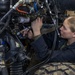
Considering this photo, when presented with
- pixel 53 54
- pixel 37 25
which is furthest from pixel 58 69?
pixel 37 25

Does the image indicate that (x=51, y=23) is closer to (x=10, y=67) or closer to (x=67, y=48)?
(x=67, y=48)

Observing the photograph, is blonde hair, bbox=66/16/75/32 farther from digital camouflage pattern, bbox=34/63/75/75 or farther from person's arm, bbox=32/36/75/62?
digital camouflage pattern, bbox=34/63/75/75

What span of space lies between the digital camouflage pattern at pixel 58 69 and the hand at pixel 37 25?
29 cm

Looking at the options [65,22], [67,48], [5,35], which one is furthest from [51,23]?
[5,35]

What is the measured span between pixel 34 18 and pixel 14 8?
0.66 feet

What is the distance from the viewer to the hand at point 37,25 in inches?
64.4

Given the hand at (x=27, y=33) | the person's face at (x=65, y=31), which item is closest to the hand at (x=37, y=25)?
the hand at (x=27, y=33)

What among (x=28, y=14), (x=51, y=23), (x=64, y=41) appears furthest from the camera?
(x=64, y=41)

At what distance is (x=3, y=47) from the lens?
1519mm

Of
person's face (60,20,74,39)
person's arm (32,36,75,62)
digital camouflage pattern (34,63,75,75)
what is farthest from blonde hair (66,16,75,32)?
digital camouflage pattern (34,63,75,75)

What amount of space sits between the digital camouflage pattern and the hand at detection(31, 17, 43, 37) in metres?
0.29

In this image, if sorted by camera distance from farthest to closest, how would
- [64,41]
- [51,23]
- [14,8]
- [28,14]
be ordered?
1. [64,41]
2. [51,23]
3. [28,14]
4. [14,8]

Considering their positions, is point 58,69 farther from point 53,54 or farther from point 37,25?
point 37,25

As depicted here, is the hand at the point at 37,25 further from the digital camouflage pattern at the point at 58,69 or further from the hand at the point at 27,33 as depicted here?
the digital camouflage pattern at the point at 58,69
